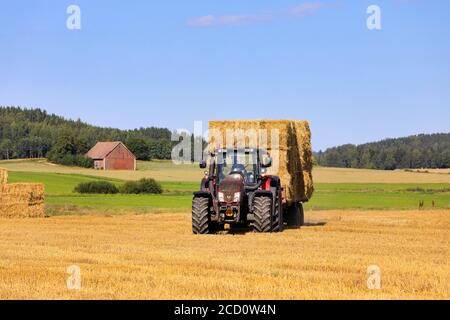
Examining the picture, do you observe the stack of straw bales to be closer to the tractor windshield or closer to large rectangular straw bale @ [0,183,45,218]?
large rectangular straw bale @ [0,183,45,218]

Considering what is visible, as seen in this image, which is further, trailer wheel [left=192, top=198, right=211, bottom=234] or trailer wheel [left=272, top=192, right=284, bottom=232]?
trailer wheel [left=272, top=192, right=284, bottom=232]

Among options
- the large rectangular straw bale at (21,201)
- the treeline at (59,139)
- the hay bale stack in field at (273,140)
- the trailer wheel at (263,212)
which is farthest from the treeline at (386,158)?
the trailer wheel at (263,212)

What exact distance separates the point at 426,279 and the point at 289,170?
40.0 ft

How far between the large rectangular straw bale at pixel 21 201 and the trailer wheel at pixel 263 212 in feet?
39.6

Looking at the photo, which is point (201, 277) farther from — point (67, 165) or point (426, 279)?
point (67, 165)

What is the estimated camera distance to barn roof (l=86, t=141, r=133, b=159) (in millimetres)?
100812

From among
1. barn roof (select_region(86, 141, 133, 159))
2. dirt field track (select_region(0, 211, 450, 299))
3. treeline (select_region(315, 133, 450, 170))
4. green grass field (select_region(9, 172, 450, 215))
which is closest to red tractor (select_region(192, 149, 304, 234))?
dirt field track (select_region(0, 211, 450, 299))

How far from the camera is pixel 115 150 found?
101 m

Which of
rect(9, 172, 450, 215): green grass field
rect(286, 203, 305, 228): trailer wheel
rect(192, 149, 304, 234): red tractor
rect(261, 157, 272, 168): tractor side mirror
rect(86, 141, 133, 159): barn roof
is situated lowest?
rect(9, 172, 450, 215): green grass field

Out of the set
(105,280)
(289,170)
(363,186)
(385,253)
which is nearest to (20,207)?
(289,170)

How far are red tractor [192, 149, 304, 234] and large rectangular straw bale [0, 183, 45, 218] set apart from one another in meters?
10.6

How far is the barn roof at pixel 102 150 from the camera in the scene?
331ft

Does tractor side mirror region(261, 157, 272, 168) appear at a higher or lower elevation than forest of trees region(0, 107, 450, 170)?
lower

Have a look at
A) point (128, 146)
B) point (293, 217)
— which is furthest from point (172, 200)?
point (128, 146)
